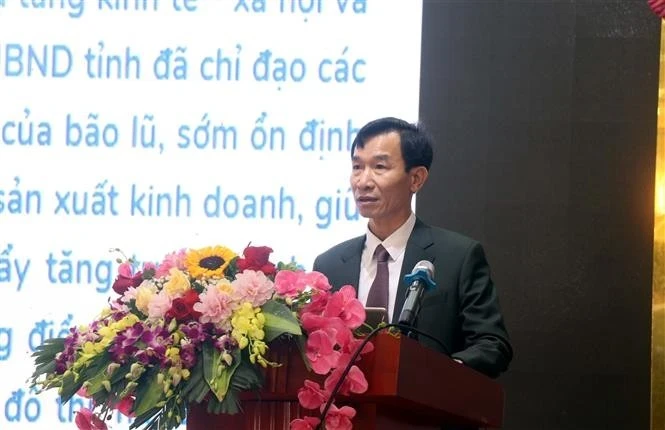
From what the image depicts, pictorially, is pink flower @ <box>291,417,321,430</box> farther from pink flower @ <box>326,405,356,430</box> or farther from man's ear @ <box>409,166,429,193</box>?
man's ear @ <box>409,166,429,193</box>

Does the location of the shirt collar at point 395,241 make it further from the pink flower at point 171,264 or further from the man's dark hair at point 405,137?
the pink flower at point 171,264

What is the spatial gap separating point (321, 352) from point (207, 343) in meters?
0.21

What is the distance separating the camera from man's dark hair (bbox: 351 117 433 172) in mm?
3375

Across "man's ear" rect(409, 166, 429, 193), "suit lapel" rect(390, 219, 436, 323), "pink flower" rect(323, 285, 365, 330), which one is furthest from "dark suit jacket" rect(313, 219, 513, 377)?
"pink flower" rect(323, 285, 365, 330)

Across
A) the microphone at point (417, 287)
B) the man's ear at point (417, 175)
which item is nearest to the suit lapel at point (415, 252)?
the man's ear at point (417, 175)

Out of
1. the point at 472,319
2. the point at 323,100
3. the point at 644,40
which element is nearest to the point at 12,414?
the point at 323,100

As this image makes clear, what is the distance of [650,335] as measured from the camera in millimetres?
4242

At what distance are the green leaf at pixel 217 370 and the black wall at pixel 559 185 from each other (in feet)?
7.47

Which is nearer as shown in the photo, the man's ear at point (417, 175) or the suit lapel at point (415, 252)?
the suit lapel at point (415, 252)

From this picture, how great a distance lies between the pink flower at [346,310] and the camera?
2.21 meters

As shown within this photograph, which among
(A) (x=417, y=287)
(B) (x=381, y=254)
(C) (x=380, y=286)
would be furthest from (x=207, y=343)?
(B) (x=381, y=254)

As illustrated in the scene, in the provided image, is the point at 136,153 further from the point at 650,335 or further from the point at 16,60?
the point at 650,335

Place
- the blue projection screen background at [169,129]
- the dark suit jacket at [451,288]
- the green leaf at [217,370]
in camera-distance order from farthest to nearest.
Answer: the blue projection screen background at [169,129], the dark suit jacket at [451,288], the green leaf at [217,370]

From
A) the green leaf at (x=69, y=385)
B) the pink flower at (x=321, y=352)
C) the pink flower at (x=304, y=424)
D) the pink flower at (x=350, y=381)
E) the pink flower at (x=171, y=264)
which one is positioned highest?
the pink flower at (x=171, y=264)
